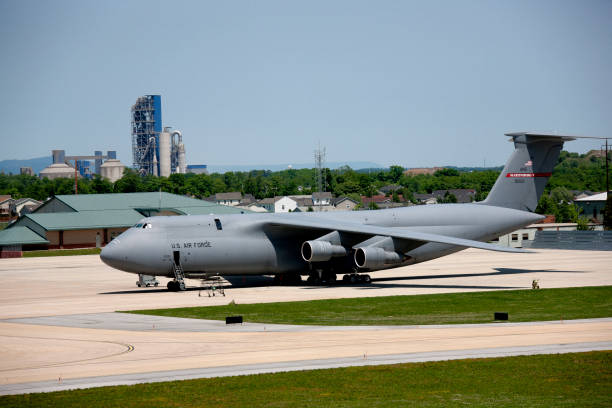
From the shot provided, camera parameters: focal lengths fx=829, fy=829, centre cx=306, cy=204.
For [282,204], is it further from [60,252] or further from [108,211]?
[60,252]

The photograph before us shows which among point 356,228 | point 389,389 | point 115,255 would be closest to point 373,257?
point 356,228

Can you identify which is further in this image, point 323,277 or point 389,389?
point 323,277

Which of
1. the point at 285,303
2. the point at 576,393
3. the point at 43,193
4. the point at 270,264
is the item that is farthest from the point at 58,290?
the point at 43,193

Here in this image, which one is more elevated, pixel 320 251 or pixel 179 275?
pixel 320 251

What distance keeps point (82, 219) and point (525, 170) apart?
174 feet

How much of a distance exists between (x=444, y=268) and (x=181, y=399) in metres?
33.7

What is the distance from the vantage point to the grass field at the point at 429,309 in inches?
1007

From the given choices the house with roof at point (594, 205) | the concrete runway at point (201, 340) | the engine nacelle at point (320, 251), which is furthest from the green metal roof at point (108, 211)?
the concrete runway at point (201, 340)

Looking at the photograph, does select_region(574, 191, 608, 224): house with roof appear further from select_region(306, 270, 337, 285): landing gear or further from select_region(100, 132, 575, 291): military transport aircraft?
select_region(306, 270, 337, 285): landing gear

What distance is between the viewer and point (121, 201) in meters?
90.6

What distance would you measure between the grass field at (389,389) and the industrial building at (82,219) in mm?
63252

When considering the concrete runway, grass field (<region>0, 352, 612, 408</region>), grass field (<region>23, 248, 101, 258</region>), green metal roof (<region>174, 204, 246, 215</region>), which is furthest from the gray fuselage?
green metal roof (<region>174, 204, 246, 215</region>)

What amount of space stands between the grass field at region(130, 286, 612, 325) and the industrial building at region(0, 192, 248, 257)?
1992 inches

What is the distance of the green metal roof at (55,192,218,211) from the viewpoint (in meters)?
88.2
